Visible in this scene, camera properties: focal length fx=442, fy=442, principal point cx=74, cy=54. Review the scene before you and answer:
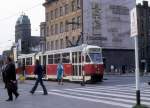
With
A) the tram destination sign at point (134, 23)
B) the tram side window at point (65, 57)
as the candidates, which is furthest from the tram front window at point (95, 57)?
the tram destination sign at point (134, 23)

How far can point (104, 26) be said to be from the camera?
7256 cm

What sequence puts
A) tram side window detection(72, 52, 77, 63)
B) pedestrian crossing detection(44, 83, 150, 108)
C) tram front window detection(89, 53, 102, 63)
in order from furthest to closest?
1. tram side window detection(72, 52, 77, 63)
2. tram front window detection(89, 53, 102, 63)
3. pedestrian crossing detection(44, 83, 150, 108)

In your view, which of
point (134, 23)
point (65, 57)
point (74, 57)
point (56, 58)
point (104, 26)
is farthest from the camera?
point (104, 26)

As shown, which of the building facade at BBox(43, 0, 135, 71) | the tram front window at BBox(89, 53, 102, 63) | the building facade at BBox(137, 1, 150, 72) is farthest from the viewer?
the building facade at BBox(137, 1, 150, 72)

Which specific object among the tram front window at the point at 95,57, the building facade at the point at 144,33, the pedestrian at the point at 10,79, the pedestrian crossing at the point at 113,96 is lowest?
the pedestrian crossing at the point at 113,96

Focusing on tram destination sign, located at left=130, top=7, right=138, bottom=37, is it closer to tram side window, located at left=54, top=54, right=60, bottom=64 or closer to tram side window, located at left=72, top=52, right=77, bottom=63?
tram side window, located at left=72, top=52, right=77, bottom=63

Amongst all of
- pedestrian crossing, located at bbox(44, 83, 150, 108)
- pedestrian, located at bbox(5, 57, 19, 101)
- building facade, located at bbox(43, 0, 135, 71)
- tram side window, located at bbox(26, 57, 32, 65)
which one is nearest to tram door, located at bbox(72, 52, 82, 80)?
pedestrian crossing, located at bbox(44, 83, 150, 108)

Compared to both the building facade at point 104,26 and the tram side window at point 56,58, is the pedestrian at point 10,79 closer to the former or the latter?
the tram side window at point 56,58

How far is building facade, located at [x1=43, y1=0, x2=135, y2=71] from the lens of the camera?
71.0 metres

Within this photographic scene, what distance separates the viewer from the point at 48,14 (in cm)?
8769

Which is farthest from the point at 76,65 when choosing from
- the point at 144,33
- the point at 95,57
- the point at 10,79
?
the point at 144,33

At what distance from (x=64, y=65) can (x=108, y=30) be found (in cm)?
3872

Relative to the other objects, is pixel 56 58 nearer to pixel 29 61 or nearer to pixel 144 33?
pixel 29 61

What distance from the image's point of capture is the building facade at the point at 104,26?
71000mm
